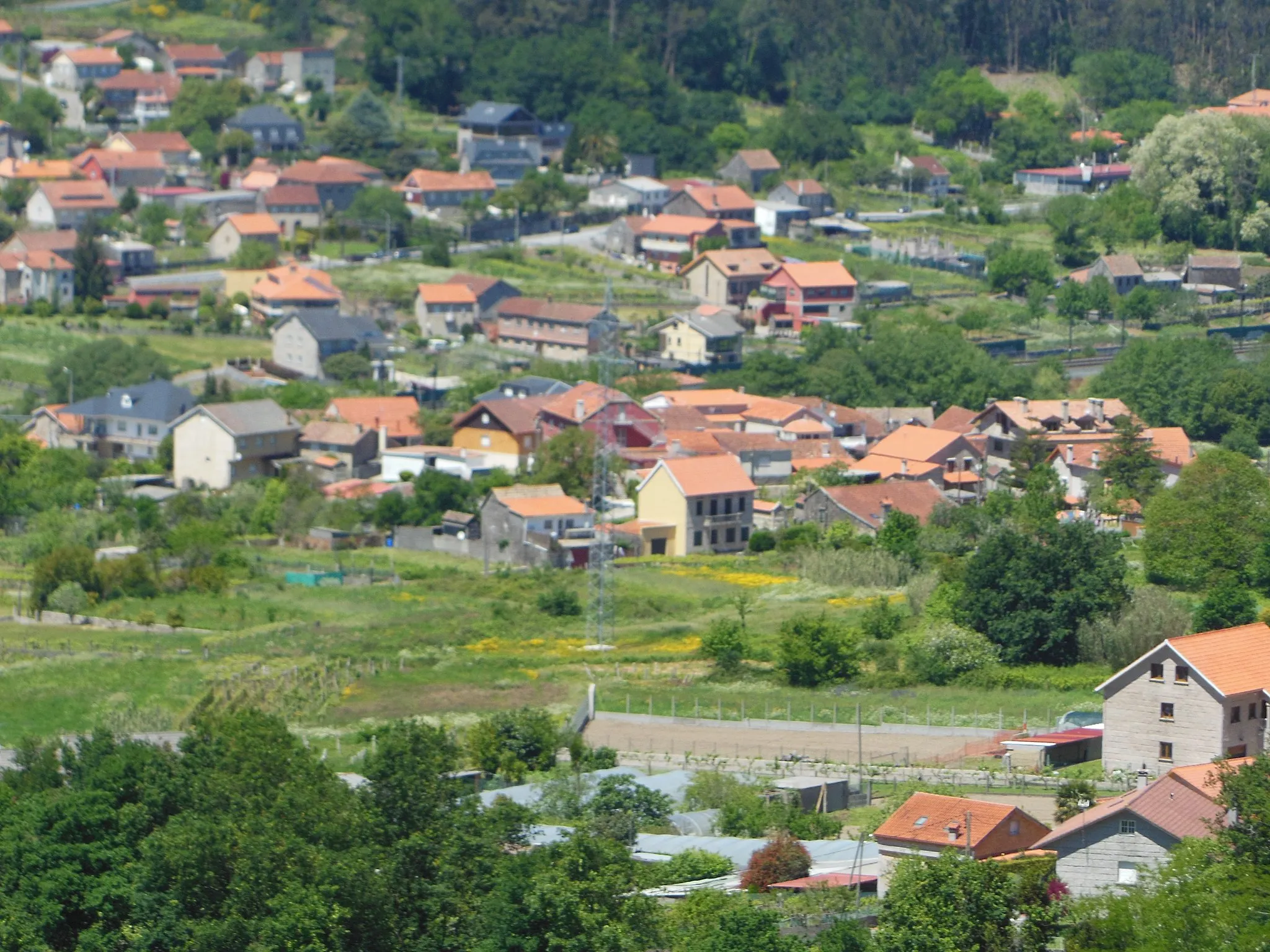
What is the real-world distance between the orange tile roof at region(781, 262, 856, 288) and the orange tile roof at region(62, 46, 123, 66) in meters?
30.5

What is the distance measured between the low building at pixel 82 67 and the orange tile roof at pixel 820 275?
99.4 feet

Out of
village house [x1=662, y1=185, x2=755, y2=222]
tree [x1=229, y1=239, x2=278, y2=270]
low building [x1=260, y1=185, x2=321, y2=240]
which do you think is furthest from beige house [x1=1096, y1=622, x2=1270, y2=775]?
low building [x1=260, y1=185, x2=321, y2=240]

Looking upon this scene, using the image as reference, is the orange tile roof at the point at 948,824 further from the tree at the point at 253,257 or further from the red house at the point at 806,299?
the tree at the point at 253,257

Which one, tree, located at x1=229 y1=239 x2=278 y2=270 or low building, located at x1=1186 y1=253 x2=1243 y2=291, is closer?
tree, located at x1=229 y1=239 x2=278 y2=270

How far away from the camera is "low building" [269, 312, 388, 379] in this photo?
6378 centimetres

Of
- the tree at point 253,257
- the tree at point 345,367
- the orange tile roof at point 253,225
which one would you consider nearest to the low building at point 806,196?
the orange tile roof at point 253,225

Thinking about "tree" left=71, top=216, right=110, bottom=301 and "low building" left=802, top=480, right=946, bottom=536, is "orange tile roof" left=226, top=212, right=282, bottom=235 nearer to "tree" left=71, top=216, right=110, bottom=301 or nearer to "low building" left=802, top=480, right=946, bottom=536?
"tree" left=71, top=216, right=110, bottom=301

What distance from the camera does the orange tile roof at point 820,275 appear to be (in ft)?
227

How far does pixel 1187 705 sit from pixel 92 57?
218 ft

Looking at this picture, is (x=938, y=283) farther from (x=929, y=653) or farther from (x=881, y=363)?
(x=929, y=653)

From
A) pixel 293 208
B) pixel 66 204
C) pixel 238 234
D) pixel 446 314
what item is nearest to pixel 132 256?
pixel 238 234

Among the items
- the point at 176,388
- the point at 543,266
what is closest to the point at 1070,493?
the point at 176,388

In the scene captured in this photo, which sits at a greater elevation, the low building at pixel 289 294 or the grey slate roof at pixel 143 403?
the low building at pixel 289 294

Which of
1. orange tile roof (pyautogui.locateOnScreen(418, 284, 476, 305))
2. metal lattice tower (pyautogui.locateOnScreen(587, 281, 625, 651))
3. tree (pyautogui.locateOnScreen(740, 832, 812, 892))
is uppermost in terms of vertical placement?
orange tile roof (pyautogui.locateOnScreen(418, 284, 476, 305))
